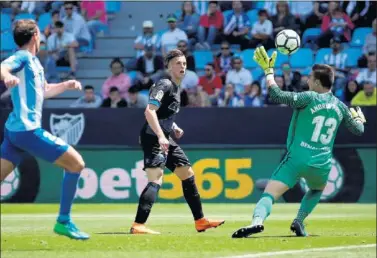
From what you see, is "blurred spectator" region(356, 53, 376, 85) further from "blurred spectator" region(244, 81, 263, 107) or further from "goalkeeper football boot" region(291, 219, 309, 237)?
"goalkeeper football boot" region(291, 219, 309, 237)

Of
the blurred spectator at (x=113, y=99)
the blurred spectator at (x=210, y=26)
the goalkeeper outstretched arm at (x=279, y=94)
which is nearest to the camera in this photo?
the goalkeeper outstretched arm at (x=279, y=94)

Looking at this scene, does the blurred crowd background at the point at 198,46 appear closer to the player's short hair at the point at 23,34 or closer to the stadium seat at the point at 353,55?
the stadium seat at the point at 353,55

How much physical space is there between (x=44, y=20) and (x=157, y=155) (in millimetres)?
14325

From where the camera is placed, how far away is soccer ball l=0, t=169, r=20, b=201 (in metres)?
20.4

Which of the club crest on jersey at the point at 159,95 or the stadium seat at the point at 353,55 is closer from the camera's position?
the club crest on jersey at the point at 159,95

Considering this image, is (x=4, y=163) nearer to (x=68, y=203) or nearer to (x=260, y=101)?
(x=68, y=203)

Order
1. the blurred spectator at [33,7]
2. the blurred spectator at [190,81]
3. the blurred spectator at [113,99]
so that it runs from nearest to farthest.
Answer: the blurred spectator at [113,99], the blurred spectator at [190,81], the blurred spectator at [33,7]

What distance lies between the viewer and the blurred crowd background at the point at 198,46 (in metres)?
21.9

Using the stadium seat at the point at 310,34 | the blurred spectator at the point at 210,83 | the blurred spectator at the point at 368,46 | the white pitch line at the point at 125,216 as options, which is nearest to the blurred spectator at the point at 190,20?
the blurred spectator at the point at 210,83

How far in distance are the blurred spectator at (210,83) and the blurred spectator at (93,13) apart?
3958 mm

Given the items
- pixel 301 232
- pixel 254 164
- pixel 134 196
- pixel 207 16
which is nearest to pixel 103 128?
pixel 134 196

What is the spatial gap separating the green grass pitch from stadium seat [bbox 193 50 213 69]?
22.4 ft

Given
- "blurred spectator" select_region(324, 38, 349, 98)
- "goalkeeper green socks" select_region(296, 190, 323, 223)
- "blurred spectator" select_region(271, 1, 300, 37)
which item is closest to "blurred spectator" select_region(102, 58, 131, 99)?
"blurred spectator" select_region(271, 1, 300, 37)

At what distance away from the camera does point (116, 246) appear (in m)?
9.72
